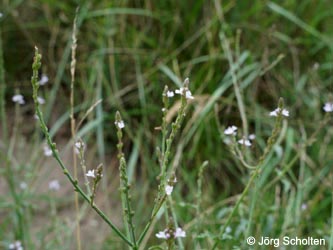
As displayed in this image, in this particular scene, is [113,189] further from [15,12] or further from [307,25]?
[307,25]

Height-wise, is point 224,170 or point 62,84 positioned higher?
point 62,84

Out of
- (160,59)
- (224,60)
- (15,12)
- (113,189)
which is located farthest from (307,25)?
(15,12)
